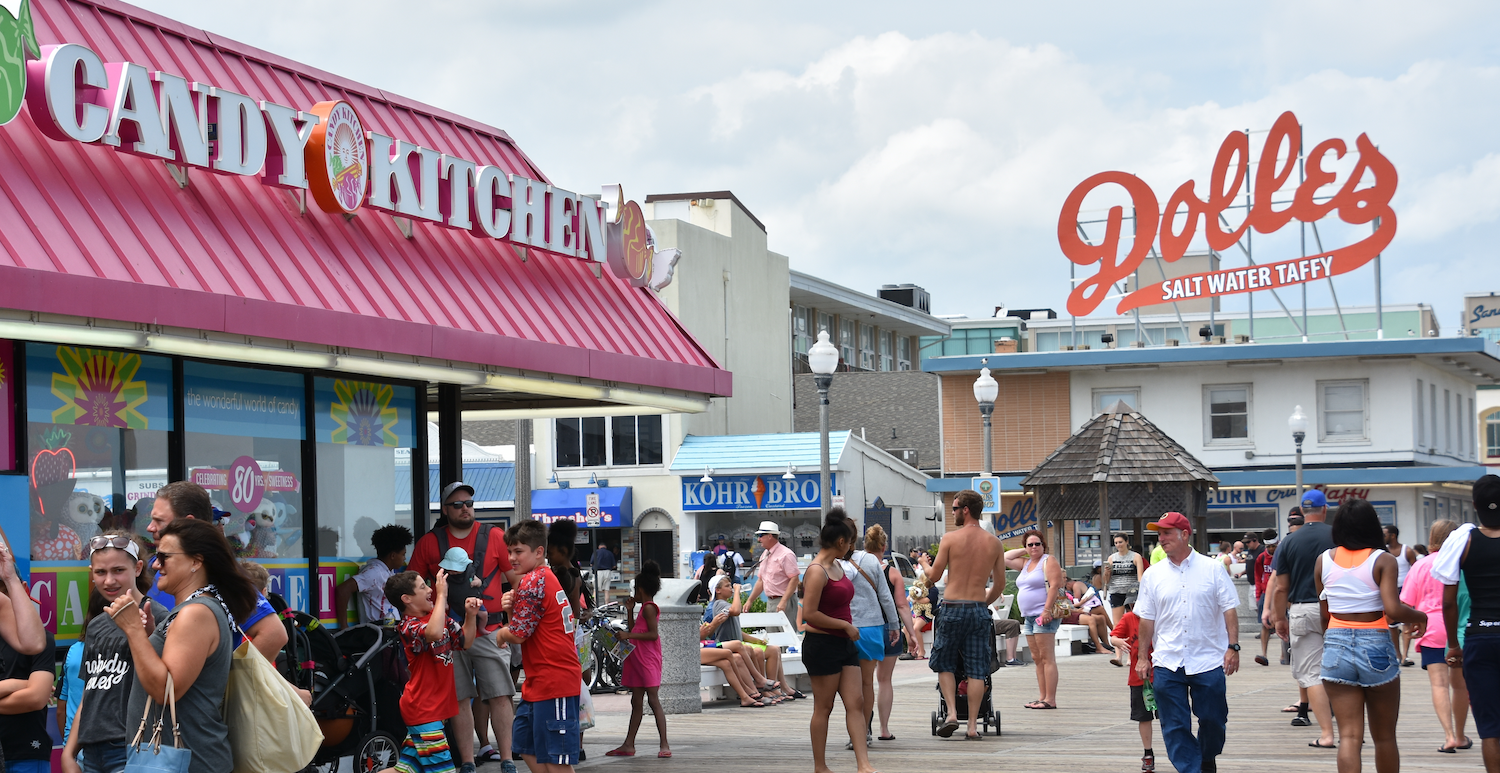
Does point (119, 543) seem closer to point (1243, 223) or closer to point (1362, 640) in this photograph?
point (1362, 640)

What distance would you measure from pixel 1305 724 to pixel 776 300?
39.5 meters

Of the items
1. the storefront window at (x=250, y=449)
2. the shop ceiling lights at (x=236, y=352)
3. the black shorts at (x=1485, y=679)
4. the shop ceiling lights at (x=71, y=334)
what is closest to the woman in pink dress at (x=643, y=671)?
the storefront window at (x=250, y=449)

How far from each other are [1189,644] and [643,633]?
4.92 metres

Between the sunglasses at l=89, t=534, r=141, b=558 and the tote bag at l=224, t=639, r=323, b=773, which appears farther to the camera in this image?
the sunglasses at l=89, t=534, r=141, b=558

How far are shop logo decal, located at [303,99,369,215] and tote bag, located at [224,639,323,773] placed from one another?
6.14 meters

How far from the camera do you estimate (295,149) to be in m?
11.4

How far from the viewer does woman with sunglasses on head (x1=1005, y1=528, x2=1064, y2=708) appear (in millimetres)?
16281

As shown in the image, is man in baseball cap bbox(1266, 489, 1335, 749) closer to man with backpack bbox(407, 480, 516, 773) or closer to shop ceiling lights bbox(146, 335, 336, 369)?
man with backpack bbox(407, 480, 516, 773)

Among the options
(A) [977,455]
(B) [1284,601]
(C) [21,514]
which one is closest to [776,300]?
(A) [977,455]

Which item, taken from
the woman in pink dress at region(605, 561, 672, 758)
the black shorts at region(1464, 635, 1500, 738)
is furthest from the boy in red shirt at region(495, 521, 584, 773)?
the black shorts at region(1464, 635, 1500, 738)

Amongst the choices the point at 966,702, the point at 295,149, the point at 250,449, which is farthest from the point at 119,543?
the point at 966,702

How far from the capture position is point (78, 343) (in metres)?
9.47

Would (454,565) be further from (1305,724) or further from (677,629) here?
(1305,724)

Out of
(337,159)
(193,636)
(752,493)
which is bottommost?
(752,493)
